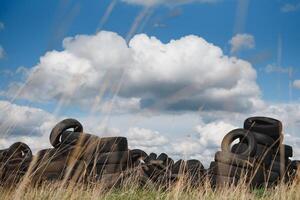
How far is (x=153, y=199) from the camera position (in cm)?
688

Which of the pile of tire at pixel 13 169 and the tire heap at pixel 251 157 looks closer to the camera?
the pile of tire at pixel 13 169

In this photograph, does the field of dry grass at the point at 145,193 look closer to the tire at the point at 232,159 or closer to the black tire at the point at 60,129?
the tire at the point at 232,159

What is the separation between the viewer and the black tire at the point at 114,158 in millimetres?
10445

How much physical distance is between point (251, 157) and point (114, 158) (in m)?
3.04

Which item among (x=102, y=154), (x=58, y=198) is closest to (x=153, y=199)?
(x=58, y=198)

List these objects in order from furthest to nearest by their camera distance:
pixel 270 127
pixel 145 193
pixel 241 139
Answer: pixel 270 127 < pixel 241 139 < pixel 145 193

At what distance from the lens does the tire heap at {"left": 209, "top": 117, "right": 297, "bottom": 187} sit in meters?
10.5

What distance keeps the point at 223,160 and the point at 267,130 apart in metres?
1.77

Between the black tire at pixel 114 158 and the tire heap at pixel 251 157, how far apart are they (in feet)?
6.35

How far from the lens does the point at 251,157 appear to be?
11039 millimetres

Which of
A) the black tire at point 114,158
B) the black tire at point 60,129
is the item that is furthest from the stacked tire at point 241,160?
the black tire at point 60,129

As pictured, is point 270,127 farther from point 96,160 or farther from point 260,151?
point 96,160

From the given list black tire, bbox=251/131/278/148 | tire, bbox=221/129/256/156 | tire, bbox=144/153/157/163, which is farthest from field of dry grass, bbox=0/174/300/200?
tire, bbox=144/153/157/163

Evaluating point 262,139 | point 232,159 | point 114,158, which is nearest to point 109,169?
point 114,158
